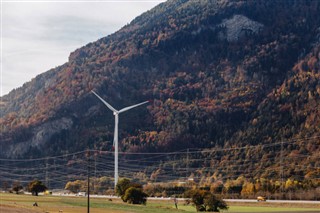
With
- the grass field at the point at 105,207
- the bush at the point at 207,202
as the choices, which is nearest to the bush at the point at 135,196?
the grass field at the point at 105,207

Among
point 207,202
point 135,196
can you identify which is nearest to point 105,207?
point 207,202

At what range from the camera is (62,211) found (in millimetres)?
111875

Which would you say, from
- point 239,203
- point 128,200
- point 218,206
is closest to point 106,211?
point 218,206

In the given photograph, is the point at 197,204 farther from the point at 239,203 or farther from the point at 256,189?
the point at 256,189

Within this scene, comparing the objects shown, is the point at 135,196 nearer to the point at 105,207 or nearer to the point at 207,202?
the point at 105,207

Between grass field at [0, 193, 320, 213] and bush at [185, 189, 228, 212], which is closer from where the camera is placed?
grass field at [0, 193, 320, 213]

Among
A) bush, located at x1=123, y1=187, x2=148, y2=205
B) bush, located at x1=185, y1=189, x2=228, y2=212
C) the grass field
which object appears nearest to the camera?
the grass field

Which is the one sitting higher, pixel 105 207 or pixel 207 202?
pixel 207 202

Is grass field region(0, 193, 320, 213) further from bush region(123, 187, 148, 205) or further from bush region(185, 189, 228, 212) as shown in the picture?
bush region(123, 187, 148, 205)

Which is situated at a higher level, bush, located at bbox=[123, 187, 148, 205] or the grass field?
bush, located at bbox=[123, 187, 148, 205]

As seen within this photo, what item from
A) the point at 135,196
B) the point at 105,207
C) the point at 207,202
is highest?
the point at 135,196

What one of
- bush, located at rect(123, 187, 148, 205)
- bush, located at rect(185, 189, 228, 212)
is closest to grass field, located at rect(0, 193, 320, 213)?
bush, located at rect(185, 189, 228, 212)

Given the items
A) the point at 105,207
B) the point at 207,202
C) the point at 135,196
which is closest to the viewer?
the point at 105,207

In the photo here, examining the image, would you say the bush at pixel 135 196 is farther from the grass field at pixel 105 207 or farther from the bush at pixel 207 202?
the bush at pixel 207 202
